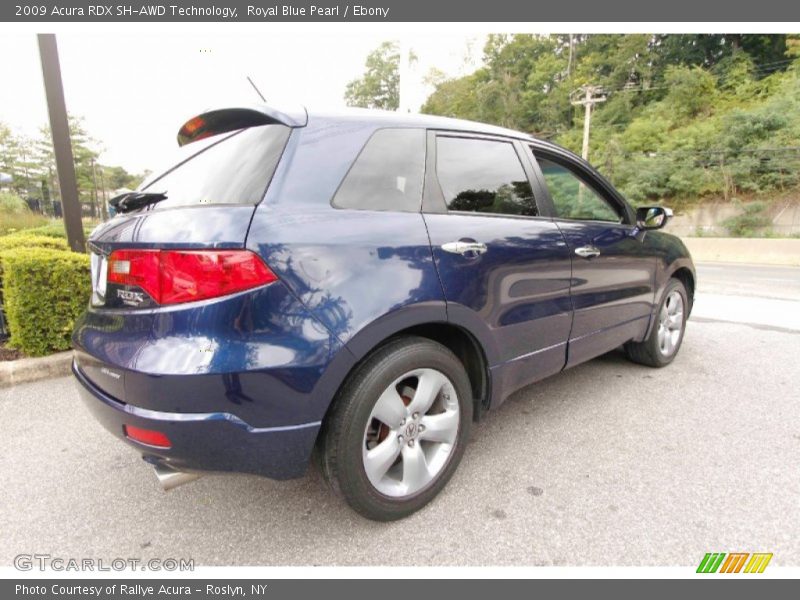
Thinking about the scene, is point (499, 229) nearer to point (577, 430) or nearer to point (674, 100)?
point (577, 430)

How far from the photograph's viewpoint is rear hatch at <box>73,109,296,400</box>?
4.87ft

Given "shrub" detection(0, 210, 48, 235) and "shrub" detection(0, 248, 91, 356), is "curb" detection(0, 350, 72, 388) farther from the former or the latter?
"shrub" detection(0, 210, 48, 235)

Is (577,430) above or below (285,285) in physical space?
below

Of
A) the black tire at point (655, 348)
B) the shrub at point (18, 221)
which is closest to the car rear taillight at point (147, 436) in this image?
the black tire at point (655, 348)

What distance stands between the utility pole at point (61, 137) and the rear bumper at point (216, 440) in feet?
12.6

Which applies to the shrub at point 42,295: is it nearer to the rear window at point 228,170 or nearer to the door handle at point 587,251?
the rear window at point 228,170

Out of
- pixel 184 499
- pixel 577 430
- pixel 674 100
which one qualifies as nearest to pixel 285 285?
pixel 184 499

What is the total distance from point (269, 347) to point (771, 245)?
746 inches

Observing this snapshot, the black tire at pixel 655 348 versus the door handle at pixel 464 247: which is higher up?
the door handle at pixel 464 247

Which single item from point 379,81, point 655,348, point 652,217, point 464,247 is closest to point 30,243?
point 464,247

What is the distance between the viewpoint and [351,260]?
165 cm

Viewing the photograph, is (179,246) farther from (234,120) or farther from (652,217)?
(652,217)

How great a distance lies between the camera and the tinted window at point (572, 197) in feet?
8.89

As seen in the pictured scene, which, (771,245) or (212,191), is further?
(771,245)
